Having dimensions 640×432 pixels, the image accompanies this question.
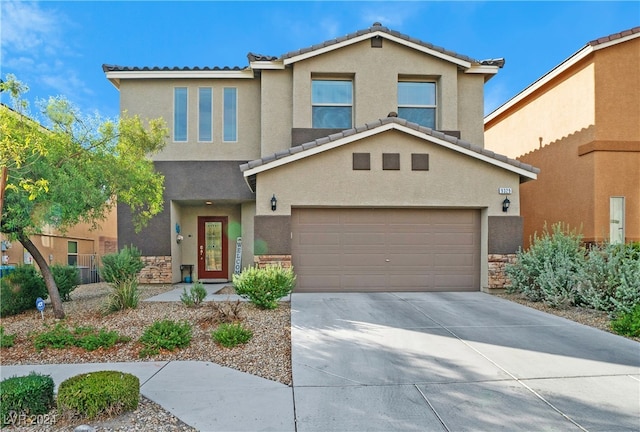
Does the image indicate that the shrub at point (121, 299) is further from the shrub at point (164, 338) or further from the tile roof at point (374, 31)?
the tile roof at point (374, 31)

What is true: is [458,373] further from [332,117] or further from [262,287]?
[332,117]

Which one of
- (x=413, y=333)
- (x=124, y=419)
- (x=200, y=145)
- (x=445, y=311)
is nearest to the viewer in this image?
(x=124, y=419)

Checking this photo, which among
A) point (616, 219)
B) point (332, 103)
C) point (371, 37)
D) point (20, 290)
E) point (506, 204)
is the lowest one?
point (20, 290)

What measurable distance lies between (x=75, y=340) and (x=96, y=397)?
113 inches

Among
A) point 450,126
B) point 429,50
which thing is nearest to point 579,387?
point 450,126

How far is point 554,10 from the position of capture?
1191 cm

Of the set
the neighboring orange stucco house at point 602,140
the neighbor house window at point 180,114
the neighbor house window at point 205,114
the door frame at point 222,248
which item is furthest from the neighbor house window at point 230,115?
the neighboring orange stucco house at point 602,140

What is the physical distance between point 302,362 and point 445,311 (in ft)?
13.6

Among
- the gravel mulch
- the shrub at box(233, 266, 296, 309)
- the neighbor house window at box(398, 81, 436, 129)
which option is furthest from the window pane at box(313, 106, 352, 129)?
the gravel mulch

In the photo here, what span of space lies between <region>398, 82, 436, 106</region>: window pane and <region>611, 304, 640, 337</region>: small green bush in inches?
333

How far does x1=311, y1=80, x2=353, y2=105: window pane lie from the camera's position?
41.4ft

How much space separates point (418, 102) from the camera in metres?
12.8

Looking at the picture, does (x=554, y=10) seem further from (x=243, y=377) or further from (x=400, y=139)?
(x=243, y=377)

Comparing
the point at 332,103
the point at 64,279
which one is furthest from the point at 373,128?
the point at 64,279
